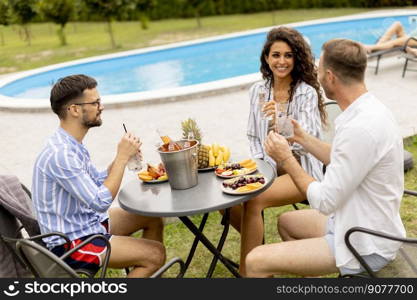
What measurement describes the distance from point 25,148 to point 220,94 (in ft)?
10.5

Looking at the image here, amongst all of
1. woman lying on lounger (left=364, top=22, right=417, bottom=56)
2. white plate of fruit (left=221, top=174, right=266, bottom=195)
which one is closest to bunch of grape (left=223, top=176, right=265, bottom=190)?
white plate of fruit (left=221, top=174, right=266, bottom=195)

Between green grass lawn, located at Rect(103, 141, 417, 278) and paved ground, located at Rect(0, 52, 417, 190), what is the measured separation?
1.38 meters

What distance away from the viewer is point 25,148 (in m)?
6.82

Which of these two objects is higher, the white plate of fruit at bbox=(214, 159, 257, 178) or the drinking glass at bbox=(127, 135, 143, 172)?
the drinking glass at bbox=(127, 135, 143, 172)

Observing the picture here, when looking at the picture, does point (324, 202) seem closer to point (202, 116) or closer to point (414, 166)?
point (414, 166)

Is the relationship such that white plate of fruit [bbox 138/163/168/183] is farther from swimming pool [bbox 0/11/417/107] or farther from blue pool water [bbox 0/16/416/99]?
blue pool water [bbox 0/16/416/99]

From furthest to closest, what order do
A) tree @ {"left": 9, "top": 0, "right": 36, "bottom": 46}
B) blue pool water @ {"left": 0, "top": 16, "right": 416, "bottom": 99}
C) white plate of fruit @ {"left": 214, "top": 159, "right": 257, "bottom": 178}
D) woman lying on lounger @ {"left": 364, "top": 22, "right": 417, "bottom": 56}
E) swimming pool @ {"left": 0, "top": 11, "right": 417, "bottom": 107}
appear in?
→ tree @ {"left": 9, "top": 0, "right": 36, "bottom": 46} → blue pool water @ {"left": 0, "top": 16, "right": 416, "bottom": 99} → swimming pool @ {"left": 0, "top": 11, "right": 417, "bottom": 107} → woman lying on lounger @ {"left": 364, "top": 22, "right": 417, "bottom": 56} → white plate of fruit @ {"left": 214, "top": 159, "right": 257, "bottom": 178}

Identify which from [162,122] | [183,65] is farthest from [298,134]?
[183,65]

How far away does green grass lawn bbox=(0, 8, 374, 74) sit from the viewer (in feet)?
57.6

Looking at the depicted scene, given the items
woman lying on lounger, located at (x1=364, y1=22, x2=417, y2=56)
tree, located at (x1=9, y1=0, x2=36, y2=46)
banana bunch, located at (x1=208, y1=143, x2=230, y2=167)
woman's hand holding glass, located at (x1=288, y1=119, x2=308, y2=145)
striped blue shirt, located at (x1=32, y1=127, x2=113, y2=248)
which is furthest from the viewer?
tree, located at (x1=9, y1=0, x2=36, y2=46)

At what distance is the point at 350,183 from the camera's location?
2.11 metres

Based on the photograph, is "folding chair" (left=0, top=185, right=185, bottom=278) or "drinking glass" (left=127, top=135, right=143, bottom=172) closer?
"folding chair" (left=0, top=185, right=185, bottom=278)

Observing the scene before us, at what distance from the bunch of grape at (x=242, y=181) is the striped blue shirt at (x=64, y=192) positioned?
634 millimetres

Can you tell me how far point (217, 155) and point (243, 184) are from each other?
1.68ft
